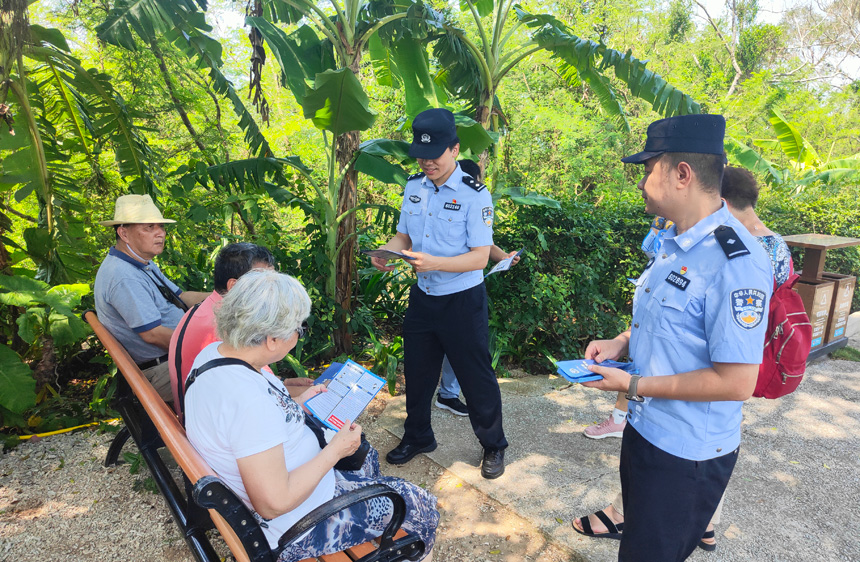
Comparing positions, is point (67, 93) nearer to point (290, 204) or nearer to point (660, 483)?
point (290, 204)

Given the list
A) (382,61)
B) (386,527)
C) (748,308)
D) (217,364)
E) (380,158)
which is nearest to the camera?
(748,308)

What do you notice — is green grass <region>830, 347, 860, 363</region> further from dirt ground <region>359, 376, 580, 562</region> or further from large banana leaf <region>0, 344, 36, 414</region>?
large banana leaf <region>0, 344, 36, 414</region>

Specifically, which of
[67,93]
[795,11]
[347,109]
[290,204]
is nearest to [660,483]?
[347,109]

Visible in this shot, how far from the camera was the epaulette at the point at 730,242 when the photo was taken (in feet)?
5.25

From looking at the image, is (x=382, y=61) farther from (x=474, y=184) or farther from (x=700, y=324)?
(x=700, y=324)

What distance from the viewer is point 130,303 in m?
3.10

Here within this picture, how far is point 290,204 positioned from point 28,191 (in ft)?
6.43

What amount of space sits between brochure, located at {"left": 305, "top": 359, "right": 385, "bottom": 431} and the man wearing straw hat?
127 cm

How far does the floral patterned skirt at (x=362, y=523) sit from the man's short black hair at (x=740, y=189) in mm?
2224

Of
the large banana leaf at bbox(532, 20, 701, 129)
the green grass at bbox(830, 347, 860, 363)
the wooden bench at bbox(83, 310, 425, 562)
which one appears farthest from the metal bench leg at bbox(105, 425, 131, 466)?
the green grass at bbox(830, 347, 860, 363)

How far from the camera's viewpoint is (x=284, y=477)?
171 cm

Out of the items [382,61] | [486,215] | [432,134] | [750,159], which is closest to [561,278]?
[486,215]

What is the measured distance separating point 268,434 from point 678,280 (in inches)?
56.0

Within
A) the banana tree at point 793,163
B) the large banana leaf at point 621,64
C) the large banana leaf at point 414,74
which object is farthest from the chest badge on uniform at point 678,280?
the banana tree at point 793,163
